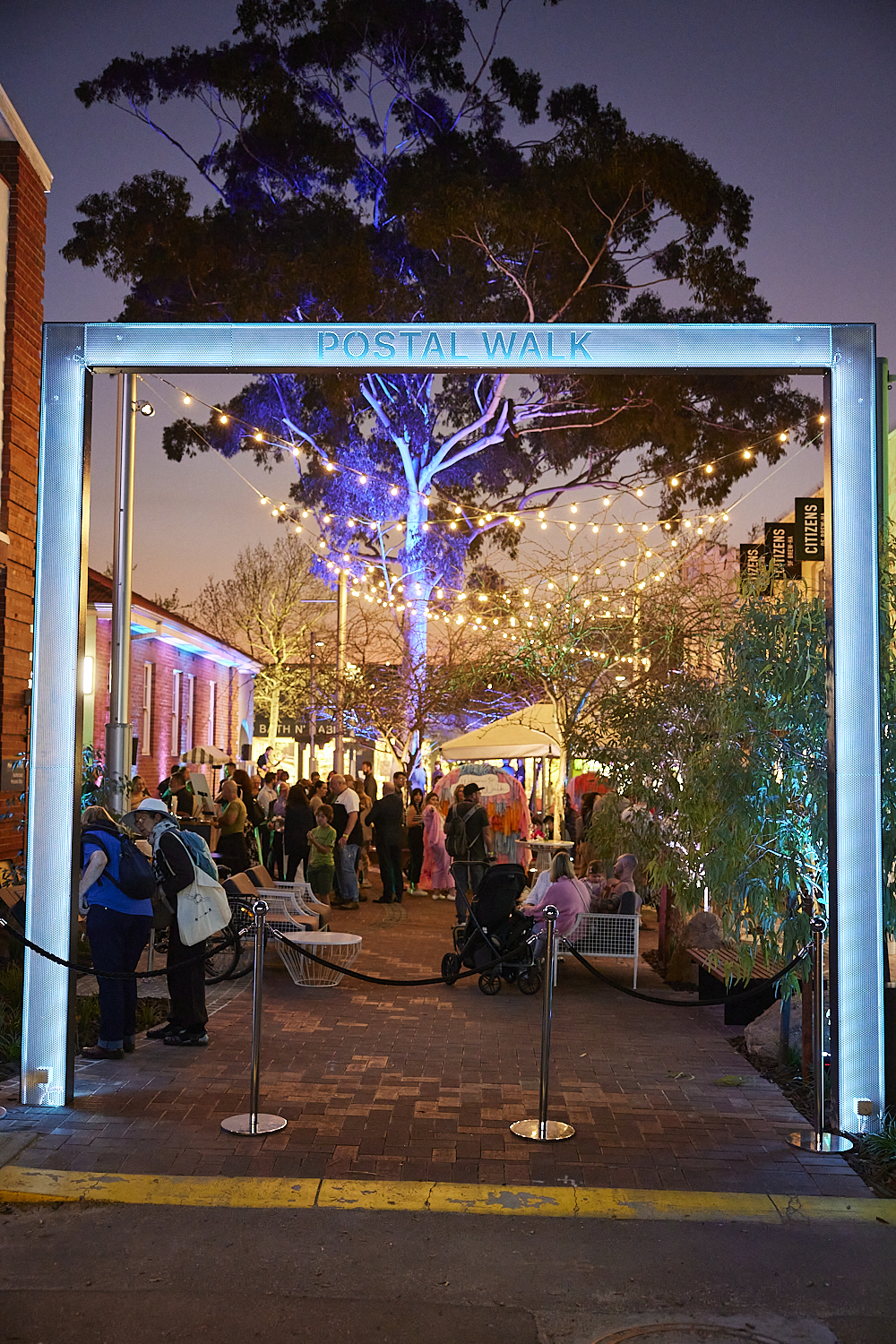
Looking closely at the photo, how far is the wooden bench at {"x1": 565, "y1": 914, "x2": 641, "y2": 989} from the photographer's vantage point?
10.7 meters

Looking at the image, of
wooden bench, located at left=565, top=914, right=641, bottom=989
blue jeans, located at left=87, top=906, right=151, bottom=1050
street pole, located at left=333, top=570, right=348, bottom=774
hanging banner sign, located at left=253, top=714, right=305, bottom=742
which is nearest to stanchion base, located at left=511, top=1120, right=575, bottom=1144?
blue jeans, located at left=87, top=906, right=151, bottom=1050

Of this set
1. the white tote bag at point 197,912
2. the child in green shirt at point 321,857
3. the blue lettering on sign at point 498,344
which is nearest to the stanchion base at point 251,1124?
the white tote bag at point 197,912

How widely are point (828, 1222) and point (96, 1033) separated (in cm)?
516

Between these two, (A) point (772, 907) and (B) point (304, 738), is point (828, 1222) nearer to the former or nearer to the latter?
(A) point (772, 907)

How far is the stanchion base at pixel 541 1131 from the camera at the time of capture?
20.4 feet

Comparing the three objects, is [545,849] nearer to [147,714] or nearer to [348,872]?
[348,872]

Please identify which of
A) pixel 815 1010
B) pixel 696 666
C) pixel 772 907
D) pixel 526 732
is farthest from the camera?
pixel 526 732

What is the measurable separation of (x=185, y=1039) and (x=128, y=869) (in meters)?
1.37

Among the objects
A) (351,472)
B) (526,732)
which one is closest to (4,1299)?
(526,732)

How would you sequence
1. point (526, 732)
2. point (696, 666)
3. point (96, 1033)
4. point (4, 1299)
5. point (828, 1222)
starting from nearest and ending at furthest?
point (4, 1299) < point (828, 1222) < point (96, 1033) < point (696, 666) < point (526, 732)

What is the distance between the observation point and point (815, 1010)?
642 cm

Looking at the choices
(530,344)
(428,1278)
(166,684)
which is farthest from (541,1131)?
(166,684)

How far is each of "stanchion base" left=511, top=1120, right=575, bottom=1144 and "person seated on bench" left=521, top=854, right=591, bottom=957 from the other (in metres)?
3.82

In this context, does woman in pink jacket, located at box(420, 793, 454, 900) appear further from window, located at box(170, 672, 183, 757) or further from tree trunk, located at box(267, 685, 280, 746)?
tree trunk, located at box(267, 685, 280, 746)
